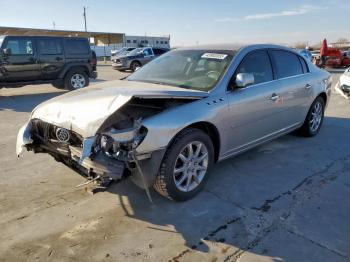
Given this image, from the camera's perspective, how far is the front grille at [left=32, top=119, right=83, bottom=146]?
332cm

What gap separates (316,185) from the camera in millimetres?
4035

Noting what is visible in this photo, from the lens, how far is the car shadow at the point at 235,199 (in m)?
3.03

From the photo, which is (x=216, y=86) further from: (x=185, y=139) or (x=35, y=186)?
(x=35, y=186)

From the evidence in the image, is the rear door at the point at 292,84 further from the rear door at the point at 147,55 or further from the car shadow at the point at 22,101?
the rear door at the point at 147,55

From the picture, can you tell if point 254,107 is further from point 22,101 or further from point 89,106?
point 22,101

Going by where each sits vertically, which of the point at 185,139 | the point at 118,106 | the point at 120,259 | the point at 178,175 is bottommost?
the point at 120,259

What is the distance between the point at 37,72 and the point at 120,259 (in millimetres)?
10157

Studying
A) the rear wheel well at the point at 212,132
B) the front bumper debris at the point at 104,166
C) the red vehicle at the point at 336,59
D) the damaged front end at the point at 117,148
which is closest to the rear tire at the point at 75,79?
the damaged front end at the point at 117,148

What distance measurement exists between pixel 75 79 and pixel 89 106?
967 cm

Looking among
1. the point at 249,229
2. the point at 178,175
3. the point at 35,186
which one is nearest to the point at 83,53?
the point at 35,186

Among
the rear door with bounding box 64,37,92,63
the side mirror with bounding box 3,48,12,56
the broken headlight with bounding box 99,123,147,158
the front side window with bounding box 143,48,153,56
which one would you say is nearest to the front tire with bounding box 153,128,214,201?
the broken headlight with bounding box 99,123,147,158

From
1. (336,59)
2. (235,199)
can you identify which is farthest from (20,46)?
(336,59)

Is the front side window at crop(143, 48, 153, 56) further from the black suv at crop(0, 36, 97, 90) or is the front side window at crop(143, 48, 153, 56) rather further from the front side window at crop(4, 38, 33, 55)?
the front side window at crop(4, 38, 33, 55)

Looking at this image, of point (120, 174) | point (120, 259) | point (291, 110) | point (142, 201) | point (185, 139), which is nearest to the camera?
point (120, 259)
